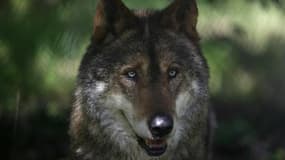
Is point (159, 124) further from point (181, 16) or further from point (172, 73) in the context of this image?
point (181, 16)

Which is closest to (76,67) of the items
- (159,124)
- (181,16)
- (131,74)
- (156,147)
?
(181,16)

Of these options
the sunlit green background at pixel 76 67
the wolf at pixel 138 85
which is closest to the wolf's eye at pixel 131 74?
the wolf at pixel 138 85

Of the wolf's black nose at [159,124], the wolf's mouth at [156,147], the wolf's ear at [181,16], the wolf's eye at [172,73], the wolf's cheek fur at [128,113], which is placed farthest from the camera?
the wolf's ear at [181,16]

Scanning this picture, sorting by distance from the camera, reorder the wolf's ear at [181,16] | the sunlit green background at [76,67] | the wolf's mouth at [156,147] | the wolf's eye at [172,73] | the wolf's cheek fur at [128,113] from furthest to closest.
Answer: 1. the sunlit green background at [76,67]
2. the wolf's ear at [181,16]
3. the wolf's eye at [172,73]
4. the wolf's mouth at [156,147]
5. the wolf's cheek fur at [128,113]

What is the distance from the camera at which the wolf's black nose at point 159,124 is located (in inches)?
241

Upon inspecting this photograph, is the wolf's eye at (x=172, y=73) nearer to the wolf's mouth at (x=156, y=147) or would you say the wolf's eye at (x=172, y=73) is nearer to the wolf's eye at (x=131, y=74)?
the wolf's eye at (x=131, y=74)

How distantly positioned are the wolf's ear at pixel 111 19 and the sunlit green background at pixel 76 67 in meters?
1.11

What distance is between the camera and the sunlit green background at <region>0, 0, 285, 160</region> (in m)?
8.23

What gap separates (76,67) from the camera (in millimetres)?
10625

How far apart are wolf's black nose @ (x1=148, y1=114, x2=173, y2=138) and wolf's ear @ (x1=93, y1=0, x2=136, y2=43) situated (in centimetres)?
90

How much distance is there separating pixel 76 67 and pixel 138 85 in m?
4.32

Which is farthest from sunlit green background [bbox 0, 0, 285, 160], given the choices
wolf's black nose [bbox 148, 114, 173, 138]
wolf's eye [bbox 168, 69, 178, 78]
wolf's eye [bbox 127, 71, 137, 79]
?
wolf's black nose [bbox 148, 114, 173, 138]

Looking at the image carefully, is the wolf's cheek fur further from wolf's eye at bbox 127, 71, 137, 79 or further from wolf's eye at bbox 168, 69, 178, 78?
wolf's eye at bbox 168, 69, 178, 78

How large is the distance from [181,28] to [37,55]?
9.05ft
